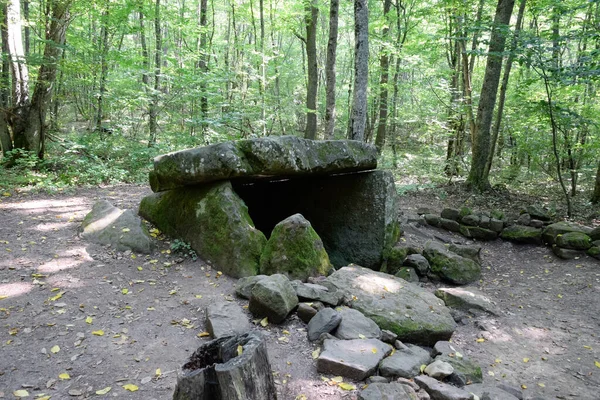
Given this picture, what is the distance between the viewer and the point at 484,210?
8898mm

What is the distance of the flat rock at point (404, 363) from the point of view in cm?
292

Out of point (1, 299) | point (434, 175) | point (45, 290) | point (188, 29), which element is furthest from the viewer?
point (434, 175)

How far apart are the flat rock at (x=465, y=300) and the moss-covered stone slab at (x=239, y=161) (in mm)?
2454

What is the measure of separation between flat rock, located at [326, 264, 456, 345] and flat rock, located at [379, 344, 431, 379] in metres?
0.46

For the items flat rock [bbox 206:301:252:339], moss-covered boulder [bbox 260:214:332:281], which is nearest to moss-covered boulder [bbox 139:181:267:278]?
moss-covered boulder [bbox 260:214:332:281]

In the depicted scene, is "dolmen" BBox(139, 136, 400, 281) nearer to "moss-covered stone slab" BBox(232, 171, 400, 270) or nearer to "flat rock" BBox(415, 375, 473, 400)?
"moss-covered stone slab" BBox(232, 171, 400, 270)

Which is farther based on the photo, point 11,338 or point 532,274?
point 532,274

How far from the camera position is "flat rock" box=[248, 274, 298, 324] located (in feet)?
11.8

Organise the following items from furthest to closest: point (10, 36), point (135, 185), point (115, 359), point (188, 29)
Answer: point (188, 29) < point (135, 185) < point (10, 36) < point (115, 359)

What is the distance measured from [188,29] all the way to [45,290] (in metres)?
9.54

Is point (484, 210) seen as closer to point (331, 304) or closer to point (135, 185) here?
point (331, 304)

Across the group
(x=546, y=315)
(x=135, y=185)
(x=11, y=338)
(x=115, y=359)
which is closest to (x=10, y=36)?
(x=135, y=185)

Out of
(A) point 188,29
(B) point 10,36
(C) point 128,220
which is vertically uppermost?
(A) point 188,29

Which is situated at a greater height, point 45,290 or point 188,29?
point 188,29
